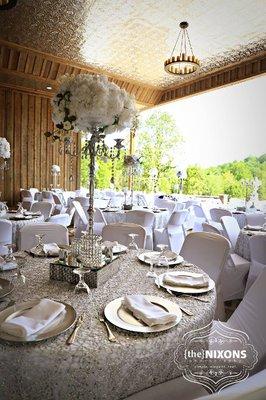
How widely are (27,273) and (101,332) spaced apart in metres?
0.80

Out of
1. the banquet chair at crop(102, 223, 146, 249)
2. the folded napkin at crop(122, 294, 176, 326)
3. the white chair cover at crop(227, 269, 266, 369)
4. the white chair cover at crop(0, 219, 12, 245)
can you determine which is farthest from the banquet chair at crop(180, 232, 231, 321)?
the white chair cover at crop(0, 219, 12, 245)

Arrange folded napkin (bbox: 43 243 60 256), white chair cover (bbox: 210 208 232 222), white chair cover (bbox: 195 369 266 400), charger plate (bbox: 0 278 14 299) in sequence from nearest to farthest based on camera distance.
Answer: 1. white chair cover (bbox: 195 369 266 400)
2. charger plate (bbox: 0 278 14 299)
3. folded napkin (bbox: 43 243 60 256)
4. white chair cover (bbox: 210 208 232 222)

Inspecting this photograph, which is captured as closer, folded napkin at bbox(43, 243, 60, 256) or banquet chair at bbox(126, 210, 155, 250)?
folded napkin at bbox(43, 243, 60, 256)

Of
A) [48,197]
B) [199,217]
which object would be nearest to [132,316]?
[199,217]

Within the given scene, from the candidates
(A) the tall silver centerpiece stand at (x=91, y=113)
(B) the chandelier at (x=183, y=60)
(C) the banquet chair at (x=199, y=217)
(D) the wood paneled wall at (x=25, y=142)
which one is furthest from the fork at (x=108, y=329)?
(D) the wood paneled wall at (x=25, y=142)

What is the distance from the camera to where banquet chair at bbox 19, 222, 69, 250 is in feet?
8.91

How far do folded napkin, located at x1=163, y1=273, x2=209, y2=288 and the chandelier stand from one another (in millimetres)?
5400

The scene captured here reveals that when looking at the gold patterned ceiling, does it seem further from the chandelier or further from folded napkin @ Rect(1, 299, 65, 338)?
folded napkin @ Rect(1, 299, 65, 338)

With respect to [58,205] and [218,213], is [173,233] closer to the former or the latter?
[218,213]

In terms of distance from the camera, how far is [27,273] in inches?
70.0

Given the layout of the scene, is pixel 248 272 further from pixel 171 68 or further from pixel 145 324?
pixel 171 68

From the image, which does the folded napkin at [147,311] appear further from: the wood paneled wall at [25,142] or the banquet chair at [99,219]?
the wood paneled wall at [25,142]

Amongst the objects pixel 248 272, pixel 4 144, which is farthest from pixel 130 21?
pixel 248 272

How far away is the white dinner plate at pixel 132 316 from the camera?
3.83 ft
